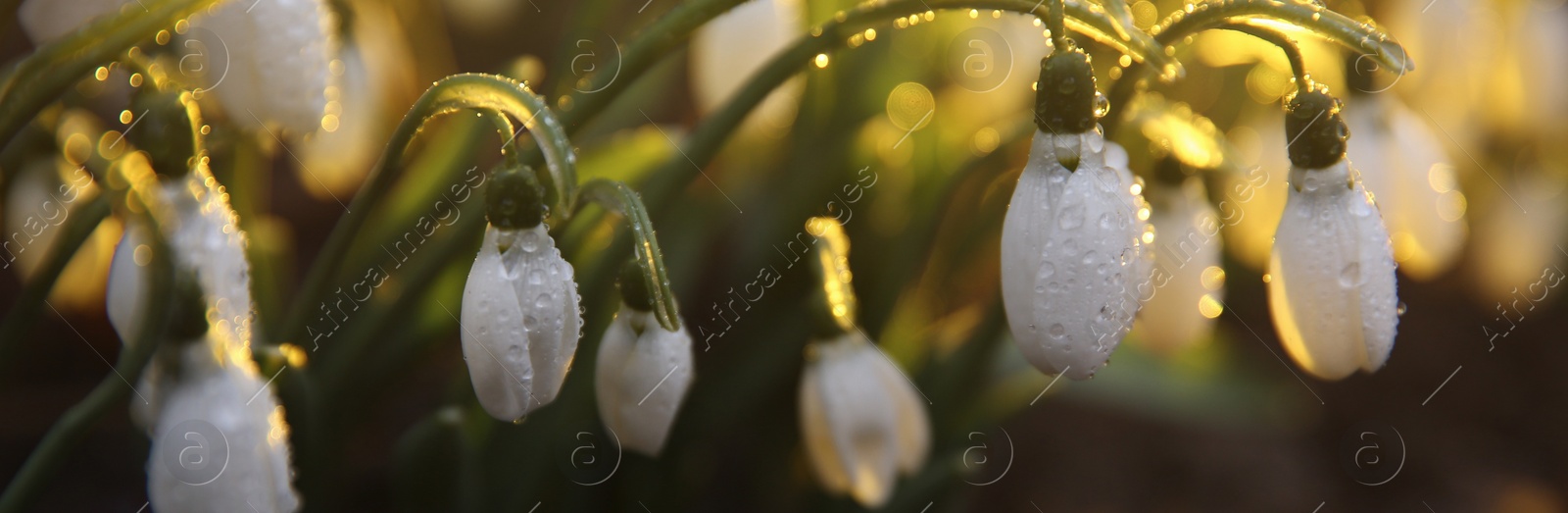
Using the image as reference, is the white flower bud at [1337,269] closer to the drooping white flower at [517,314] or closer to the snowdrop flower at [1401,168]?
the snowdrop flower at [1401,168]

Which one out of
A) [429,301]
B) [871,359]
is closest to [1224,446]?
[871,359]

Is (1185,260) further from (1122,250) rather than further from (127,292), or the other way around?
(127,292)

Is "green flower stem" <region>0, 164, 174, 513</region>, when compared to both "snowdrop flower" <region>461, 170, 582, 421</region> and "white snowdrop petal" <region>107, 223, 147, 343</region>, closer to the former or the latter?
"white snowdrop petal" <region>107, 223, 147, 343</region>

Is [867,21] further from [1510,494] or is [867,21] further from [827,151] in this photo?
[1510,494]

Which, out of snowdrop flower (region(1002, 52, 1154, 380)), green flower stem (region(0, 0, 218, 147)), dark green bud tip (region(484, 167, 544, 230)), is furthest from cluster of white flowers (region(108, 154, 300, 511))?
snowdrop flower (region(1002, 52, 1154, 380))

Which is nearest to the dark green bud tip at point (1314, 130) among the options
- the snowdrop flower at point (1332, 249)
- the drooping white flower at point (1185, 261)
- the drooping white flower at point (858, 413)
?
the snowdrop flower at point (1332, 249)
